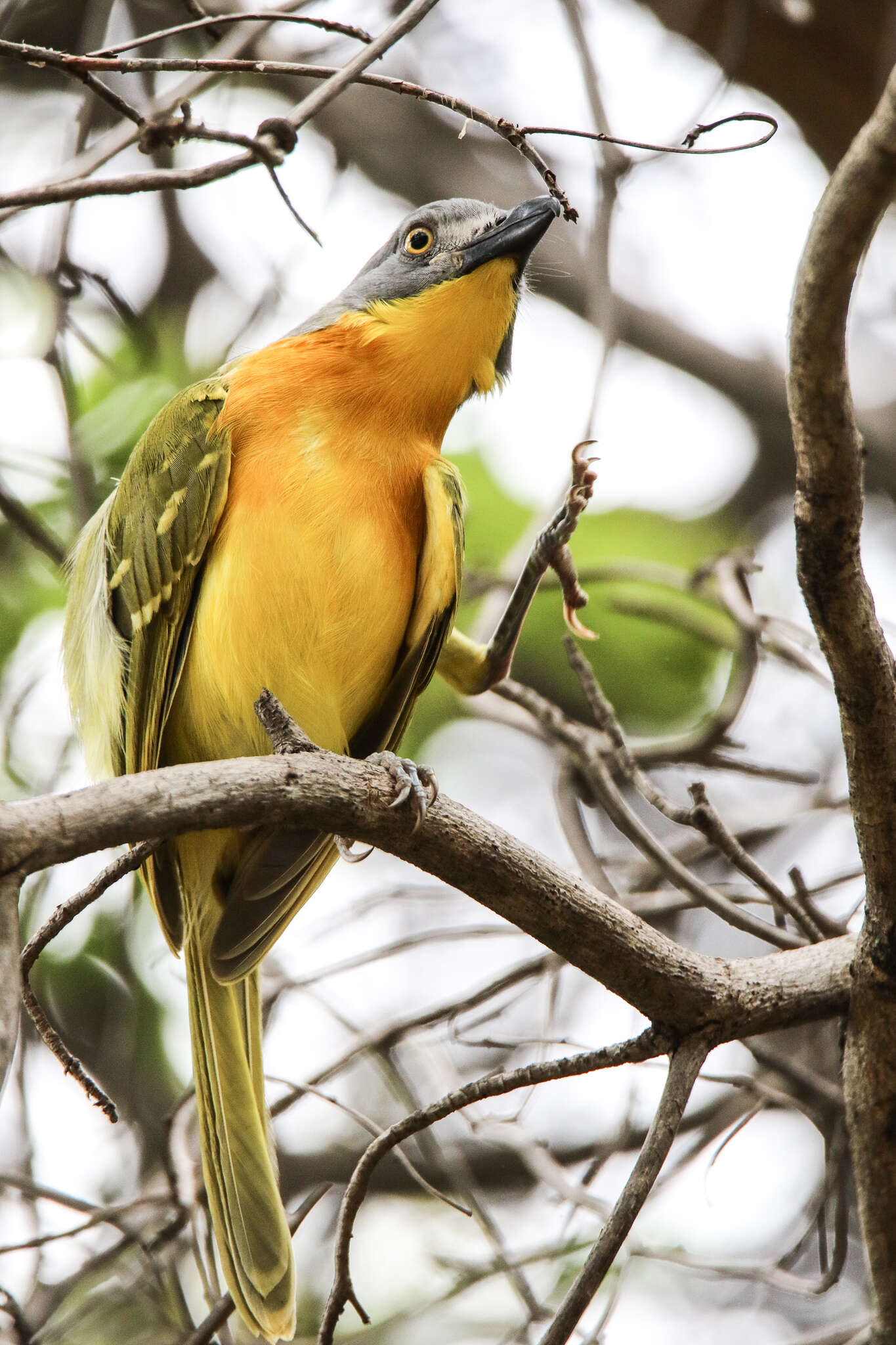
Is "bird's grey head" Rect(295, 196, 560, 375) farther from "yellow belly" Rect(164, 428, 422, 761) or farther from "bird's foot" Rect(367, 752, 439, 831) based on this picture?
"bird's foot" Rect(367, 752, 439, 831)

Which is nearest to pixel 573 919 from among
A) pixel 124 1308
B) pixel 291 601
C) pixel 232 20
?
pixel 291 601

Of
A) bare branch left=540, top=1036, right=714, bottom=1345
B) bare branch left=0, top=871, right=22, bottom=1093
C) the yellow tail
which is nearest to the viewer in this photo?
bare branch left=0, top=871, right=22, bottom=1093

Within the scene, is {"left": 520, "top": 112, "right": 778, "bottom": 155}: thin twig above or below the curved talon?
above

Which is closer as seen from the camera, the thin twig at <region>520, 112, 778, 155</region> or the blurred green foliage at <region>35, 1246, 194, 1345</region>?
the thin twig at <region>520, 112, 778, 155</region>

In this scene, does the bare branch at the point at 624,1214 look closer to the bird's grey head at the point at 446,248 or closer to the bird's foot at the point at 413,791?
the bird's foot at the point at 413,791

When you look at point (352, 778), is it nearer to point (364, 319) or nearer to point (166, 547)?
point (166, 547)

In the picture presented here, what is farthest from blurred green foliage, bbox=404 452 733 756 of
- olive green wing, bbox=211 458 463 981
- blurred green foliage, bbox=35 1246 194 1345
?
blurred green foliage, bbox=35 1246 194 1345

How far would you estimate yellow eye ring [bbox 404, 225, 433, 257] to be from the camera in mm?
3873

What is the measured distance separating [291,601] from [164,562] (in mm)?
433

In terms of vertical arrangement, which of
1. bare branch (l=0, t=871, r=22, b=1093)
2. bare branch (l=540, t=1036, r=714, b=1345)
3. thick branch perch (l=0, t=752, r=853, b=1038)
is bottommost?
bare branch (l=540, t=1036, r=714, b=1345)

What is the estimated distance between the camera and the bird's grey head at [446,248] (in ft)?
11.8

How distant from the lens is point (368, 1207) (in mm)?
5137

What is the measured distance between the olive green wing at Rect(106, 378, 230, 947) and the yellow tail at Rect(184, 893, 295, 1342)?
24cm

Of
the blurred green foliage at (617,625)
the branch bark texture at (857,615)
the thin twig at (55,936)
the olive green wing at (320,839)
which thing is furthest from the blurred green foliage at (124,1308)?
the blurred green foliage at (617,625)
